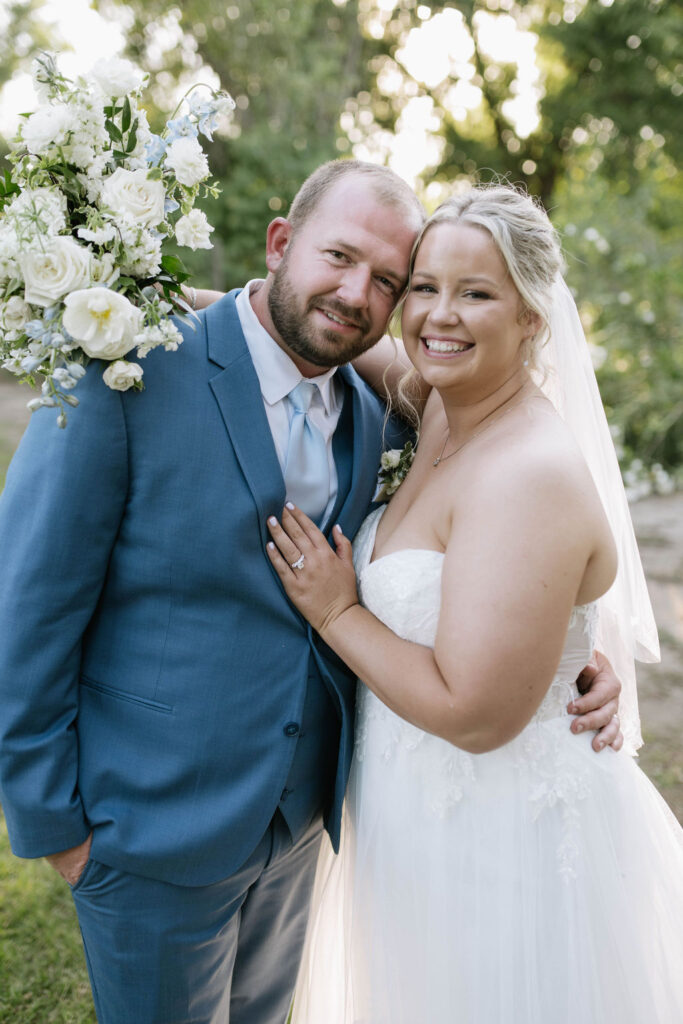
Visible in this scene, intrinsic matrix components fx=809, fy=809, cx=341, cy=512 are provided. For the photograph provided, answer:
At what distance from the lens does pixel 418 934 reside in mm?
2180

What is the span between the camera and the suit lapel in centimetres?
198

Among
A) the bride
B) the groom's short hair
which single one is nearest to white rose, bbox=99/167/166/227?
the groom's short hair

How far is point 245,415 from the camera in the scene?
201cm

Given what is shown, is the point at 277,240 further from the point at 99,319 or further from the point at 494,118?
the point at 494,118

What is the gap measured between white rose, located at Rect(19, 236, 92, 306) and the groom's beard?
66cm

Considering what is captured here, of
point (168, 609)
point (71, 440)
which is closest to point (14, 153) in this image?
point (71, 440)

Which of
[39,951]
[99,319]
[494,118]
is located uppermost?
[494,118]

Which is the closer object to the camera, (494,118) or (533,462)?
(533,462)

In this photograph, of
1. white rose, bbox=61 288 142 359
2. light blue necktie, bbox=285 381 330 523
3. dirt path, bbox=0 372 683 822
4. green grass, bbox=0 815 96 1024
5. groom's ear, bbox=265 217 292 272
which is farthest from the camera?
dirt path, bbox=0 372 683 822

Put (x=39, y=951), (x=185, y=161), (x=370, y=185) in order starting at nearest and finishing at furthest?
(x=185, y=161), (x=370, y=185), (x=39, y=951)

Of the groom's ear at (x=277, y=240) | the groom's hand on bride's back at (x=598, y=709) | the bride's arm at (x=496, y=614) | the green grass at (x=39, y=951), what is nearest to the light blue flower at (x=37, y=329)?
the bride's arm at (x=496, y=614)

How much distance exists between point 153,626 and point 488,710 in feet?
2.70

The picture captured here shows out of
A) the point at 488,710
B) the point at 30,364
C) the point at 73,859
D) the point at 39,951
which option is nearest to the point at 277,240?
the point at 30,364

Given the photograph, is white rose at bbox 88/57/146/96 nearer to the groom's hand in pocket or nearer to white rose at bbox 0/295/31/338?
white rose at bbox 0/295/31/338
